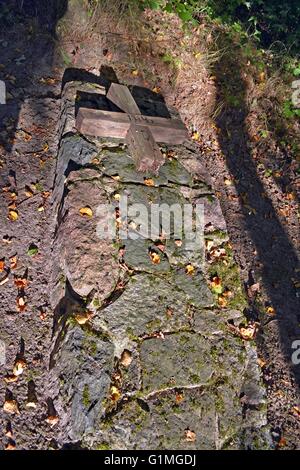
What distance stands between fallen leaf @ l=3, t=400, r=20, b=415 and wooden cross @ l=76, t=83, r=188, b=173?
2126mm

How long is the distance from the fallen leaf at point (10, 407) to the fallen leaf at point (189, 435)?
1.15 metres

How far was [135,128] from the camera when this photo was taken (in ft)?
12.4

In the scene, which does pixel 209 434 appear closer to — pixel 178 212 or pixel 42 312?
pixel 42 312

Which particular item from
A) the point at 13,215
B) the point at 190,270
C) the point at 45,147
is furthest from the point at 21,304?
the point at 45,147

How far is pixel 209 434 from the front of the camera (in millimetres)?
2697

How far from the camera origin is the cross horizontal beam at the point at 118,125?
375 centimetres

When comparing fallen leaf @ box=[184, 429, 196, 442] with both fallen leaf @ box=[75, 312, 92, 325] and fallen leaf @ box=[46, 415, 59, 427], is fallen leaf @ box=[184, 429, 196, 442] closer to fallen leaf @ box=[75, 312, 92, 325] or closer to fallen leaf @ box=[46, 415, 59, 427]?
fallen leaf @ box=[46, 415, 59, 427]

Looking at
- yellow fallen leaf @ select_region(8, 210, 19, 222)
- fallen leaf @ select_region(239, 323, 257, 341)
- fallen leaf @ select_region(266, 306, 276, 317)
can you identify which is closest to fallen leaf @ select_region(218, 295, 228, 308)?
fallen leaf @ select_region(239, 323, 257, 341)

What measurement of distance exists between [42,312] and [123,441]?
120cm

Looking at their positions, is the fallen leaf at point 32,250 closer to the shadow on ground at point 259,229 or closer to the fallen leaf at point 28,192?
the fallen leaf at point 28,192

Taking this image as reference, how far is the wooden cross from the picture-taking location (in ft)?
12.0

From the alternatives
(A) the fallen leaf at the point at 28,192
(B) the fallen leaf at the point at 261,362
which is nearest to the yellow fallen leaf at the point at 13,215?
(A) the fallen leaf at the point at 28,192

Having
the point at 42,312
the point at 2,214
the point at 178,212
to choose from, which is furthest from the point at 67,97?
the point at 42,312

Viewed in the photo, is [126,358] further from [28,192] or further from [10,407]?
[28,192]
